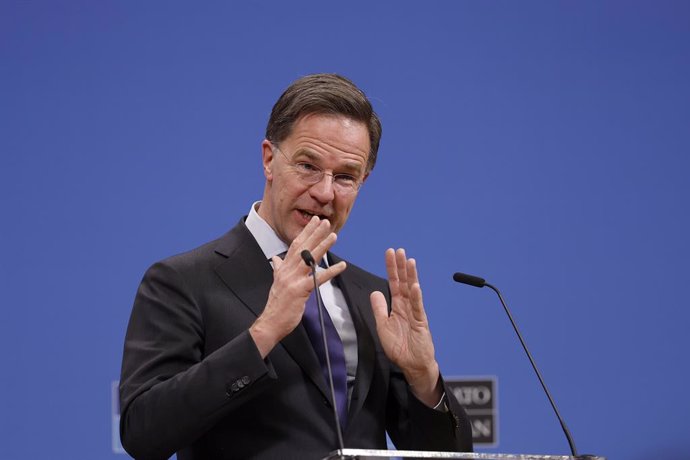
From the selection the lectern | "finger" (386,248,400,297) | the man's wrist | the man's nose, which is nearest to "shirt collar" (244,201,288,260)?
the man's nose

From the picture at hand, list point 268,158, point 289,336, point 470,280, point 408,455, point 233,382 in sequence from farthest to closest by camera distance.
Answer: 1. point 268,158
2. point 470,280
3. point 289,336
4. point 233,382
5. point 408,455

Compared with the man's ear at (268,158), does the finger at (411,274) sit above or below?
below

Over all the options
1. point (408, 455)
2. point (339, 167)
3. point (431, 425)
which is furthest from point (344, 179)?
point (408, 455)

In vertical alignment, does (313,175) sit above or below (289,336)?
above

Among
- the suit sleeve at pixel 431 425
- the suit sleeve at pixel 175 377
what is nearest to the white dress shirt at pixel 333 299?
the suit sleeve at pixel 431 425

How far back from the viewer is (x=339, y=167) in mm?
2021

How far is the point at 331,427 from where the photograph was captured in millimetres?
1851

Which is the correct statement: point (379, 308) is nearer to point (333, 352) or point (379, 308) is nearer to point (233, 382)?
point (333, 352)

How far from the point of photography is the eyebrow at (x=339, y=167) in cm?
201

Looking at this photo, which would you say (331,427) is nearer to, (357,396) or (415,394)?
(357,396)

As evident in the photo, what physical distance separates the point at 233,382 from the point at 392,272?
0.43 meters

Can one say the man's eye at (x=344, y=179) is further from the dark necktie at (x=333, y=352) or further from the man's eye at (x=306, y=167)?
the dark necktie at (x=333, y=352)

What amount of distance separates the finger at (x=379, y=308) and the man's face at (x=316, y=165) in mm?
186

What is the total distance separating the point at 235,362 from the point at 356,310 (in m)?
0.45
